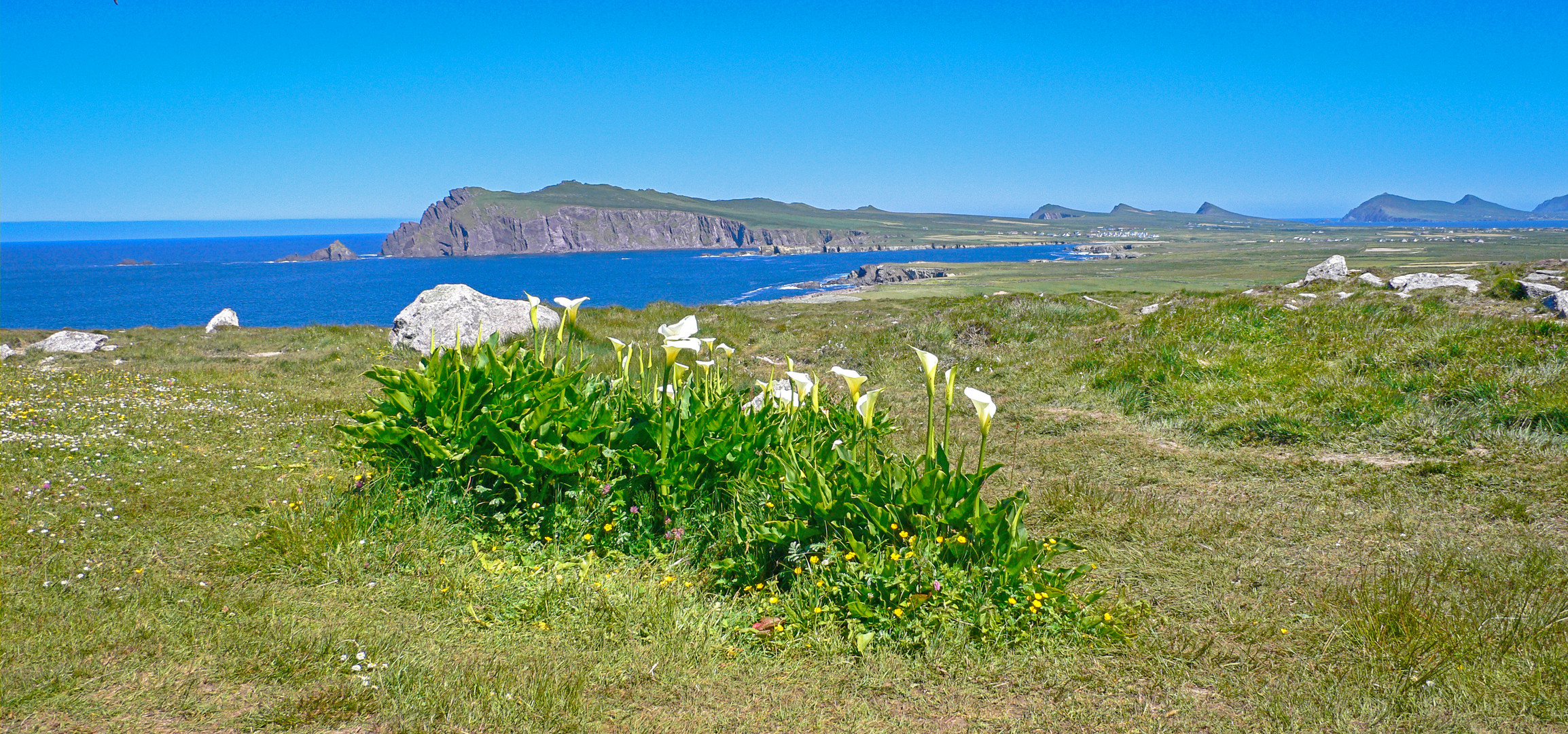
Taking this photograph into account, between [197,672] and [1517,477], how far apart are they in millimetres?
9372

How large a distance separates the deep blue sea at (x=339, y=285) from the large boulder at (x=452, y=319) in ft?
150

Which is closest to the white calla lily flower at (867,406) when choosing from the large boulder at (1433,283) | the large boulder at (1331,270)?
the large boulder at (1433,283)

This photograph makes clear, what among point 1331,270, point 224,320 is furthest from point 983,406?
point 224,320

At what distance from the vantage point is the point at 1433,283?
18.0 metres

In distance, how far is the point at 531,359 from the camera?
233 inches

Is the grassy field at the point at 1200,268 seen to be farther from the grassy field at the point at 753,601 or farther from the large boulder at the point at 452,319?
the large boulder at the point at 452,319

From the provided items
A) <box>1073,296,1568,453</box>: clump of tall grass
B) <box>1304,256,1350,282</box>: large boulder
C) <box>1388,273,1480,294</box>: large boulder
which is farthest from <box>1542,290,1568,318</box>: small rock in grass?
<box>1304,256,1350,282</box>: large boulder

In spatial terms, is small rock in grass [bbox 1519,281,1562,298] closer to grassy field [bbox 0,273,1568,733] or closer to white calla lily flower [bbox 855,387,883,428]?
grassy field [bbox 0,273,1568,733]

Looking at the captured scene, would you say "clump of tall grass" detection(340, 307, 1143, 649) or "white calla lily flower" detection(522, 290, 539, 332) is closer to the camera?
"clump of tall grass" detection(340, 307, 1143, 649)

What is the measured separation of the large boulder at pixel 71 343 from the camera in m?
19.4

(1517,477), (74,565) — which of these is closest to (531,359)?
(74,565)

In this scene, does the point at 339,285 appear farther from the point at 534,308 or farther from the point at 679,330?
the point at 679,330

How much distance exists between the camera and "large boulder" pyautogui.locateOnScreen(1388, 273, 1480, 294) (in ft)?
56.0

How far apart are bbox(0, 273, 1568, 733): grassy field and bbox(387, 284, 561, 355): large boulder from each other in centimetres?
926
